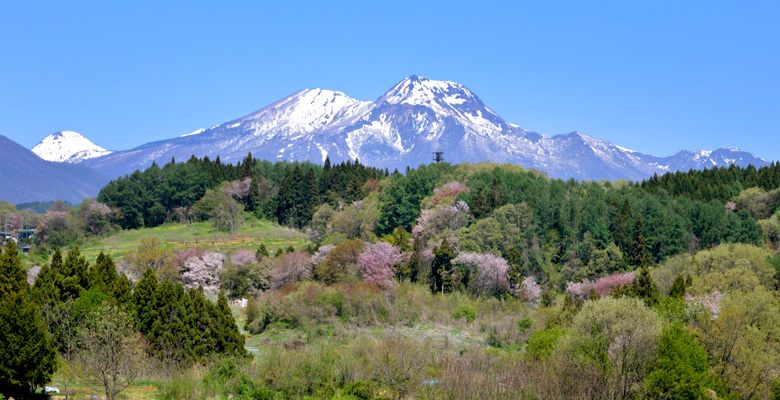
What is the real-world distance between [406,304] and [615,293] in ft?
49.5

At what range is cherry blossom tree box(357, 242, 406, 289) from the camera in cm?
6063

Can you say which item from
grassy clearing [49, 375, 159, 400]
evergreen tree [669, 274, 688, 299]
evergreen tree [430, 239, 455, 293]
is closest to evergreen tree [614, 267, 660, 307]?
evergreen tree [669, 274, 688, 299]

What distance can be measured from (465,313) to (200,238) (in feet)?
154

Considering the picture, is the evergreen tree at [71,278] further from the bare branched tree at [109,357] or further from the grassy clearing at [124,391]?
the grassy clearing at [124,391]

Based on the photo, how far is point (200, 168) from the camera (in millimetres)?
116188

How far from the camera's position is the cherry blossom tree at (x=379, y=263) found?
60628 millimetres

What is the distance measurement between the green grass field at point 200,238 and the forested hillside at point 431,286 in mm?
1599

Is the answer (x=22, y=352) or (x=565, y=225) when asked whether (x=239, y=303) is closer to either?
(x=565, y=225)

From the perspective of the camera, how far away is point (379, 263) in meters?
62.8

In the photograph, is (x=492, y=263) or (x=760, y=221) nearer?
(x=492, y=263)

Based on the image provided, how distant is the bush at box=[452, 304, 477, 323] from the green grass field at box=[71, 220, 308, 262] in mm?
30028

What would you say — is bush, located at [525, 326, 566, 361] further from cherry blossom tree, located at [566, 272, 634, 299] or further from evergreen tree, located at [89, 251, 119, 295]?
cherry blossom tree, located at [566, 272, 634, 299]

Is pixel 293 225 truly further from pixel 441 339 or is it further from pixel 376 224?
pixel 441 339

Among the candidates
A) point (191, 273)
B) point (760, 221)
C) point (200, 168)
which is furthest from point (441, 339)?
point (200, 168)
